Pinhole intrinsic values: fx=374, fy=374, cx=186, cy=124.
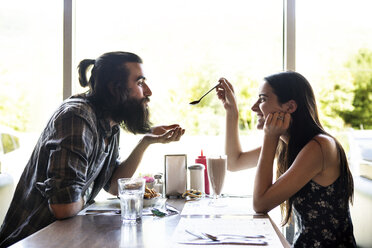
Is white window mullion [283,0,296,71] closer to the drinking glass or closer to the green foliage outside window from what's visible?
the green foliage outside window

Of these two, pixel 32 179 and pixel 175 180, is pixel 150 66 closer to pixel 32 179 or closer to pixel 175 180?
pixel 175 180

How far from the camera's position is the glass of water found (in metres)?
1.17

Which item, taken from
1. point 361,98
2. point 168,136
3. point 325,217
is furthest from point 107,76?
point 361,98

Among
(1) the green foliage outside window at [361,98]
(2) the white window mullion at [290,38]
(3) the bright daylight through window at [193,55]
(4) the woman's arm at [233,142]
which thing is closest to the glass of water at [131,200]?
(4) the woman's arm at [233,142]

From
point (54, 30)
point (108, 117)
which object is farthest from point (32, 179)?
point (54, 30)

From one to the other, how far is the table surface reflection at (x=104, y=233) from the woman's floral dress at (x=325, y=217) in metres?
0.25

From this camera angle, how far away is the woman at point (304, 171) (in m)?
1.31

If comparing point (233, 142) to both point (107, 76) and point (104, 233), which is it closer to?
point (107, 76)

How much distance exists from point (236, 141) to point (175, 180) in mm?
414

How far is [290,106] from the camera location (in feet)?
4.98

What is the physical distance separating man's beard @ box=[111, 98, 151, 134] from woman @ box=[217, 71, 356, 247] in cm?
55

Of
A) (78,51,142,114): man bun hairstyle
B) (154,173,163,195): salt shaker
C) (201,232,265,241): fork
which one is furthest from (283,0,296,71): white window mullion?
(201,232,265,241): fork

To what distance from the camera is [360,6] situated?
218cm

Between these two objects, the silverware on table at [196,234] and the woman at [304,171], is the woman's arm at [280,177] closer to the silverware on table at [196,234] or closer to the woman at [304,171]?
the woman at [304,171]
